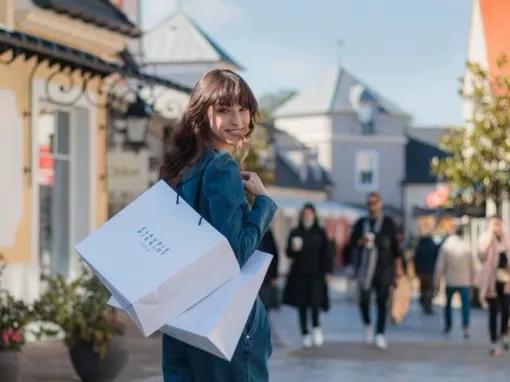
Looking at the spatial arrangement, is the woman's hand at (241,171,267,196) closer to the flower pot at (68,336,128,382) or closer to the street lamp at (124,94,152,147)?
the flower pot at (68,336,128,382)

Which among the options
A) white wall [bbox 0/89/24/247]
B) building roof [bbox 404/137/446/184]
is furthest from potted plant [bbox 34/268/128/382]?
building roof [bbox 404/137/446/184]

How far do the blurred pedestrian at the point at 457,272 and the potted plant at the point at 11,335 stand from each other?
8.65 metres

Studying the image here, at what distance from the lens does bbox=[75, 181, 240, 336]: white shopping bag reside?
4047mm

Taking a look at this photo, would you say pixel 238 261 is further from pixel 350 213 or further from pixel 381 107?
pixel 381 107

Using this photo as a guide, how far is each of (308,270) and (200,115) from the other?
11.7 meters

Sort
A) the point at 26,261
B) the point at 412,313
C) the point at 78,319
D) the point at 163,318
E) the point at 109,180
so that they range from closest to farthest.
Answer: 1. the point at 163,318
2. the point at 78,319
3. the point at 26,261
4. the point at 109,180
5. the point at 412,313

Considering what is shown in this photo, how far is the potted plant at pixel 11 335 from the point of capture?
9969mm

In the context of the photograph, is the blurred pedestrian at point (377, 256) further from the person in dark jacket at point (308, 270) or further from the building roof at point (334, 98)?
the building roof at point (334, 98)

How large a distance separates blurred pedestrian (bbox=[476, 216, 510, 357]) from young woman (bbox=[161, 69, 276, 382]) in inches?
445

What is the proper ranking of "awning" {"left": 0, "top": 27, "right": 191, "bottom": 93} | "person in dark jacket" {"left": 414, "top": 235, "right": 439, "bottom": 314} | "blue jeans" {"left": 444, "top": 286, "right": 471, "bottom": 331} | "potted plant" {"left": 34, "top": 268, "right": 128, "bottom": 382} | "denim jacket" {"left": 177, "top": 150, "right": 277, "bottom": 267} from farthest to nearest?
"person in dark jacket" {"left": 414, "top": 235, "right": 439, "bottom": 314}, "blue jeans" {"left": 444, "top": 286, "right": 471, "bottom": 331}, "awning" {"left": 0, "top": 27, "right": 191, "bottom": 93}, "potted plant" {"left": 34, "top": 268, "right": 128, "bottom": 382}, "denim jacket" {"left": 177, "top": 150, "right": 277, "bottom": 267}

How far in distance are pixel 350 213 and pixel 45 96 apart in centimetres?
4773

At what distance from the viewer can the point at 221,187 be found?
418 centimetres

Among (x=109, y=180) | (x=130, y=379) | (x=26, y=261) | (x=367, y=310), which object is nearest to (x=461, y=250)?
(x=367, y=310)

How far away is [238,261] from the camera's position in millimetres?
4172
